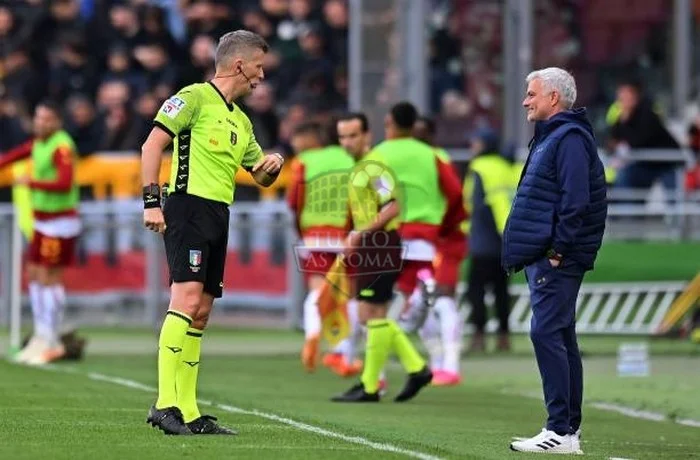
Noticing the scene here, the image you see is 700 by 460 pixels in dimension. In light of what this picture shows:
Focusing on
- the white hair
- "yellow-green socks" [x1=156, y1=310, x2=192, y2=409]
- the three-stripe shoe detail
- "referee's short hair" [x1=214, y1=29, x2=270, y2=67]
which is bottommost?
the three-stripe shoe detail

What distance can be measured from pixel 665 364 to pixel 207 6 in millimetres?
10853

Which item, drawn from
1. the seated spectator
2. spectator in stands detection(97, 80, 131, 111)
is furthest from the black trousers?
spectator in stands detection(97, 80, 131, 111)

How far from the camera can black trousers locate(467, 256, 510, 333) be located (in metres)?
21.8

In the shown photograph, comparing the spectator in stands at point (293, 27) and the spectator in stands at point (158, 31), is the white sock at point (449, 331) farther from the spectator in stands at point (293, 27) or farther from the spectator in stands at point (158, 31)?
the spectator in stands at point (158, 31)

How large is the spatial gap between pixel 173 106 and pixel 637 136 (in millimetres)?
15451

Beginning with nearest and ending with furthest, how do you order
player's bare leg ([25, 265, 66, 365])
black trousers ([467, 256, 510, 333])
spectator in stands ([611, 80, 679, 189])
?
player's bare leg ([25, 265, 66, 365]) → black trousers ([467, 256, 510, 333]) → spectator in stands ([611, 80, 679, 189])

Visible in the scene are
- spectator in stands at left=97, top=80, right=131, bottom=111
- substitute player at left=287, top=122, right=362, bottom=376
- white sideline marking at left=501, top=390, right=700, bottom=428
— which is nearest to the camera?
white sideline marking at left=501, top=390, right=700, bottom=428

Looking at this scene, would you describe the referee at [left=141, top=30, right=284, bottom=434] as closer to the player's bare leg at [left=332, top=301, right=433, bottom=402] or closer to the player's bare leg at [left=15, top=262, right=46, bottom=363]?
the player's bare leg at [left=332, top=301, right=433, bottom=402]

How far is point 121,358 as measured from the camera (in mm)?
19734

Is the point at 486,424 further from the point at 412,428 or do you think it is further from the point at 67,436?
the point at 67,436

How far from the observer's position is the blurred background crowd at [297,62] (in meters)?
25.7

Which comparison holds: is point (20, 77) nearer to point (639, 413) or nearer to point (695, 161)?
point (695, 161)

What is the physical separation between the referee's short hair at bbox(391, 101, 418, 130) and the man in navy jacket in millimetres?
5363

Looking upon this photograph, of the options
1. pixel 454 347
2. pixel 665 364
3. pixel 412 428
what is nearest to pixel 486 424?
pixel 412 428
